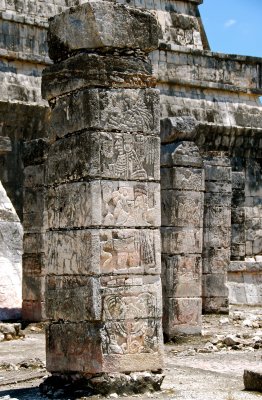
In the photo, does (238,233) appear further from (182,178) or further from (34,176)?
(182,178)

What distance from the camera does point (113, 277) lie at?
7551 millimetres

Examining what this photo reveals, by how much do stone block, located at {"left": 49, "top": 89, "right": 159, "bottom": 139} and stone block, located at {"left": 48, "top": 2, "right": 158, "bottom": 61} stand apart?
409mm

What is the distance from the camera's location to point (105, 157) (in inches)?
299

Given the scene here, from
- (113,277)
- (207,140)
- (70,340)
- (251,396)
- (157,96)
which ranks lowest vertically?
(251,396)

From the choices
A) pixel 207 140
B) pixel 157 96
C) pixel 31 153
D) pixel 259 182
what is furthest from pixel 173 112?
pixel 157 96

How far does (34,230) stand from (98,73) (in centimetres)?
624

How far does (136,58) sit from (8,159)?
30.0 ft

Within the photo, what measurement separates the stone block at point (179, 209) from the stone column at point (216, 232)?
3.19 meters

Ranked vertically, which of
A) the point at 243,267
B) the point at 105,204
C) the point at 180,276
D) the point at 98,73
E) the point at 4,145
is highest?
the point at 4,145

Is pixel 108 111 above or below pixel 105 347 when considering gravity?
above

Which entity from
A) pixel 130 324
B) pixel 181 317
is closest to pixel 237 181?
pixel 181 317

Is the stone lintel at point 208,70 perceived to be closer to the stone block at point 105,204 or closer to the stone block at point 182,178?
the stone block at point 182,178

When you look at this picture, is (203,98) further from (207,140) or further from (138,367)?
(138,367)

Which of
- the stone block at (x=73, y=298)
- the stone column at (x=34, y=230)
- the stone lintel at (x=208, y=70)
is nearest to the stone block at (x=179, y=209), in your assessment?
the stone column at (x=34, y=230)
